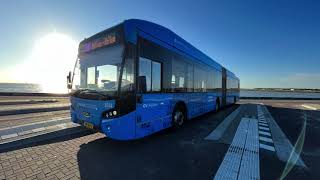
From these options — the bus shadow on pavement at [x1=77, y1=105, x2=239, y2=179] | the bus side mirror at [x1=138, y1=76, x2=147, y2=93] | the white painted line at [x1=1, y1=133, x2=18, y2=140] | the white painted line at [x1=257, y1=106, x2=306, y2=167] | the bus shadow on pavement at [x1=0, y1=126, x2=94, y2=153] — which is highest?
the bus side mirror at [x1=138, y1=76, x2=147, y2=93]

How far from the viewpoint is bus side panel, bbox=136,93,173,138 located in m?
5.59

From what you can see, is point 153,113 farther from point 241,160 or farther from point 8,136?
point 8,136

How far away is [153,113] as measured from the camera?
6.16 meters

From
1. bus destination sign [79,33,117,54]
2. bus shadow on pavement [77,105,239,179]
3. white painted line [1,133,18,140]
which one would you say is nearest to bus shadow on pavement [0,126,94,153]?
white painted line [1,133,18,140]

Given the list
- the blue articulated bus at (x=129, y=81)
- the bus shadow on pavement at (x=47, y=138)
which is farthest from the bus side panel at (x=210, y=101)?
the bus shadow on pavement at (x=47, y=138)

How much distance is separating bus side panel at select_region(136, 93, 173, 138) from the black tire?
43 centimetres

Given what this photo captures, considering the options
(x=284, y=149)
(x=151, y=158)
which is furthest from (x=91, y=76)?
(x=284, y=149)

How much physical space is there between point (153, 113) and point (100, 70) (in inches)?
79.7

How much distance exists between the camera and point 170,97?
7113mm

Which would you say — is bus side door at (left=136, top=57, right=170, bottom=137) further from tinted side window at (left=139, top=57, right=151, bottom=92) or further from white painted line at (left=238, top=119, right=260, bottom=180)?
white painted line at (left=238, top=119, right=260, bottom=180)

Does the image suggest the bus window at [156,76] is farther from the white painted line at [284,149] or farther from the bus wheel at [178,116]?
the white painted line at [284,149]

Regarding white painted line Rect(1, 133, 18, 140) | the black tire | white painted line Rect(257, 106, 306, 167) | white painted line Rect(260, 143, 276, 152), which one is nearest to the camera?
white painted line Rect(257, 106, 306, 167)

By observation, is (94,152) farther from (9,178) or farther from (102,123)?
(9,178)

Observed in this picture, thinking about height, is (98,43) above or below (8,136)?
above
